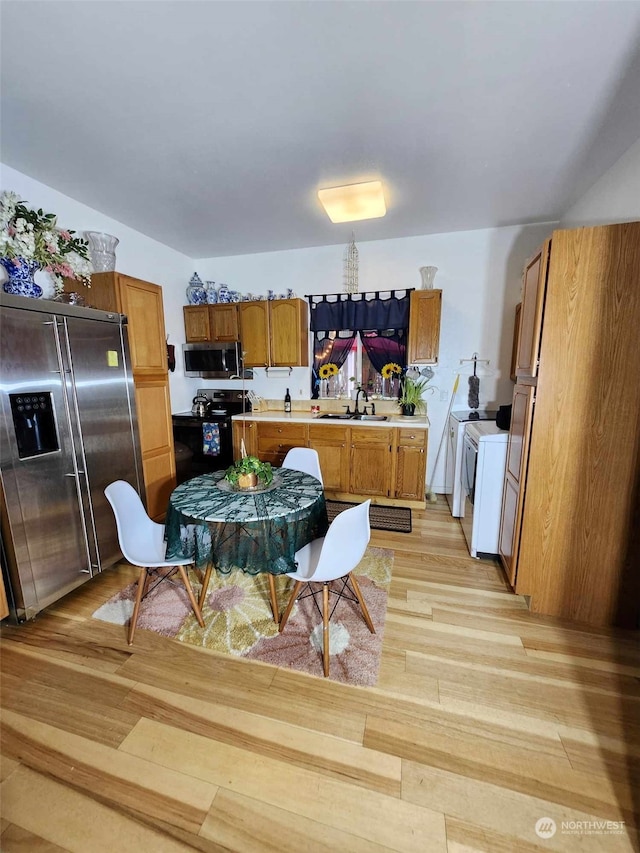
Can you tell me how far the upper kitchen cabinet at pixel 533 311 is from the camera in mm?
1749

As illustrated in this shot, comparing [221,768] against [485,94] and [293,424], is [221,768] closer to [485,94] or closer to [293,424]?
[293,424]

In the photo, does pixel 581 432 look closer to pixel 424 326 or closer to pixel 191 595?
pixel 424 326

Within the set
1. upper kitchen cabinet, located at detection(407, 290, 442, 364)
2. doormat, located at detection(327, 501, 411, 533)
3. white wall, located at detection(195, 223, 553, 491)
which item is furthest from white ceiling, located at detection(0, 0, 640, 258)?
doormat, located at detection(327, 501, 411, 533)

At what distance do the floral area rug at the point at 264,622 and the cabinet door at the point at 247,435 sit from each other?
168 centimetres

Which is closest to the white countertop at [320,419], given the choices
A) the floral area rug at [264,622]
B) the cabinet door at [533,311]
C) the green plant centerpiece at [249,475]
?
the cabinet door at [533,311]

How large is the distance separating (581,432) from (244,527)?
1.86 m

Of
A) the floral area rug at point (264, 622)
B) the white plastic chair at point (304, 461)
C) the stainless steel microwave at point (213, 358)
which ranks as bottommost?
the floral area rug at point (264, 622)

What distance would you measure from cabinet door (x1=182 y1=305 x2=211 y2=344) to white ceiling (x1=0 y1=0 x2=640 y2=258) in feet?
4.27

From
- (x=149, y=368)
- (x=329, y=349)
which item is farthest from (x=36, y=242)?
(x=329, y=349)

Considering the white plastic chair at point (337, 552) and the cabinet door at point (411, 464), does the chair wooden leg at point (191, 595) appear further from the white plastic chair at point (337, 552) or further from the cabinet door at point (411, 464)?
the cabinet door at point (411, 464)

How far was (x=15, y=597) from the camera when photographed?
1.87 metres

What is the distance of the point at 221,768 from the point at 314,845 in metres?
0.41

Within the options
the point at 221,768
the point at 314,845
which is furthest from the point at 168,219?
the point at 314,845

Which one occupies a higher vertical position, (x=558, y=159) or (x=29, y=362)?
(x=558, y=159)
